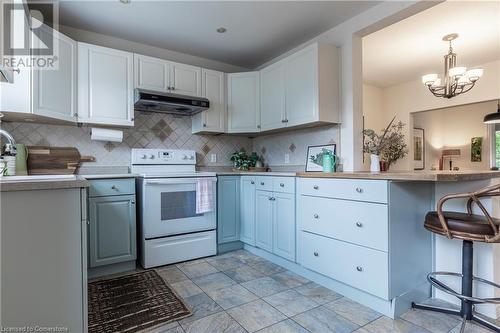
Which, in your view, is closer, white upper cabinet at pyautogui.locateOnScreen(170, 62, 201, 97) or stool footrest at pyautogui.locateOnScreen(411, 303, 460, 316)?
stool footrest at pyautogui.locateOnScreen(411, 303, 460, 316)

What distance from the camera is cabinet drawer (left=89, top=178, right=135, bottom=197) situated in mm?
2393

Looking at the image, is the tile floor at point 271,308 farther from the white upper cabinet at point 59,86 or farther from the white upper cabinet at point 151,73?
the white upper cabinet at point 151,73

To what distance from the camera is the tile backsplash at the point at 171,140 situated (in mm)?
2652

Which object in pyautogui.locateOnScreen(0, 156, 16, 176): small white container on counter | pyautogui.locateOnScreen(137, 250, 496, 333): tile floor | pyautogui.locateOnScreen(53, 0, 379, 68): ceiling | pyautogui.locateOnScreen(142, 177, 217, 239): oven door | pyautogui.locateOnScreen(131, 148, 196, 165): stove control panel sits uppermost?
pyautogui.locateOnScreen(53, 0, 379, 68): ceiling

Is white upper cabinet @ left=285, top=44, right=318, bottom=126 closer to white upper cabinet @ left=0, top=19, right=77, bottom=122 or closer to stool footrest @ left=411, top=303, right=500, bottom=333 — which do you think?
stool footrest @ left=411, top=303, right=500, bottom=333

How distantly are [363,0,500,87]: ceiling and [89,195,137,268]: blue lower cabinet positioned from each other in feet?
10.7

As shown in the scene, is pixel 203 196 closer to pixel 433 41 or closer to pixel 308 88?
pixel 308 88

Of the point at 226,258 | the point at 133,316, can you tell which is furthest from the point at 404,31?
the point at 133,316

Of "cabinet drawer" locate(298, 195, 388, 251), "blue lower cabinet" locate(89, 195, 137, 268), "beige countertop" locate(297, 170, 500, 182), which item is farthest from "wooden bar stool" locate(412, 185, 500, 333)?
"blue lower cabinet" locate(89, 195, 137, 268)

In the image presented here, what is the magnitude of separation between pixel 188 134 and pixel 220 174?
0.79 metres

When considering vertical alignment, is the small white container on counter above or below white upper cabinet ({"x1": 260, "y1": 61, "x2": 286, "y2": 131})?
below

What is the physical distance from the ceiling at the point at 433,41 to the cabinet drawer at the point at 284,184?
2.05 meters

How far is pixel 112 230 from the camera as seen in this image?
247 centimetres

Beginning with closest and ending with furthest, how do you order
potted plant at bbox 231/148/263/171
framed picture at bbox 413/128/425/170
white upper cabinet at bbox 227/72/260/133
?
white upper cabinet at bbox 227/72/260/133 → potted plant at bbox 231/148/263/171 → framed picture at bbox 413/128/425/170
